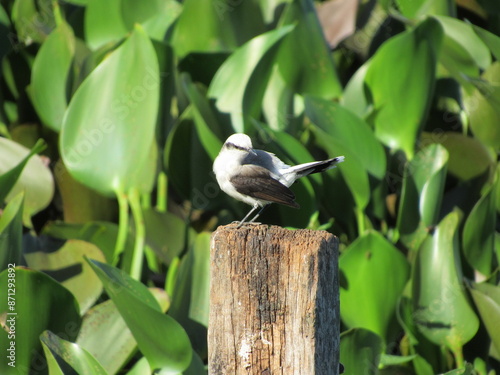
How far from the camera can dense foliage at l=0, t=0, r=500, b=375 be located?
4.38 metres

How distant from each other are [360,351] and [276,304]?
Result: 166cm

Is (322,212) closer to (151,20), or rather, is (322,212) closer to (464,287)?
(464,287)

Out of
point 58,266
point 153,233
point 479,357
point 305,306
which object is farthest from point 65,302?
point 479,357

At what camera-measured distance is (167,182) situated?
6438mm

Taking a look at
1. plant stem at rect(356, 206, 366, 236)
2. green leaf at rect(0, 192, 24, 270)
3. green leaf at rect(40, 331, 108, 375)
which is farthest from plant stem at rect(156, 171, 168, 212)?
green leaf at rect(40, 331, 108, 375)

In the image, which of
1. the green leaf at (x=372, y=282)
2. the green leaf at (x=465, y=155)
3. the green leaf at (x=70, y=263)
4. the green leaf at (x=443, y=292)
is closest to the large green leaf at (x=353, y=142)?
the green leaf at (x=372, y=282)

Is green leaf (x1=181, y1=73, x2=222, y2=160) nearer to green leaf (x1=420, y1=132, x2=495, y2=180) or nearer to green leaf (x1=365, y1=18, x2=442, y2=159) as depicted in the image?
green leaf (x1=365, y1=18, x2=442, y2=159)

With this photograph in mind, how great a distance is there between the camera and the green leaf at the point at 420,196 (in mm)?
5301

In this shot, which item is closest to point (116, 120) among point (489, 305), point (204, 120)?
point (204, 120)

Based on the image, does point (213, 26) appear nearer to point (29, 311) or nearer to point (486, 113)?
point (486, 113)

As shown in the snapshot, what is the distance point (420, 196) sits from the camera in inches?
216

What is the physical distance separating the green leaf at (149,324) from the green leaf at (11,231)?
738 millimetres

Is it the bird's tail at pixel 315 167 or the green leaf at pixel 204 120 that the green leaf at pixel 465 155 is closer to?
the green leaf at pixel 204 120

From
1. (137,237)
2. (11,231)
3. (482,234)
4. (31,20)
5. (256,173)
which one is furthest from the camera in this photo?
(31,20)
